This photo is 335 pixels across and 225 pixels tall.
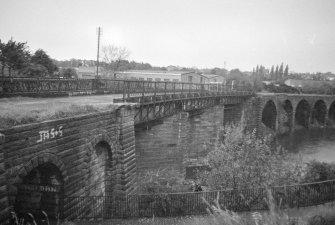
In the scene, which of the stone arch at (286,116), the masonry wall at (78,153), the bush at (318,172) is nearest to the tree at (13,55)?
the masonry wall at (78,153)

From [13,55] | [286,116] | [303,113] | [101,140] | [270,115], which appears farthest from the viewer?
[303,113]

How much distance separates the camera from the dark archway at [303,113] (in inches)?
2505

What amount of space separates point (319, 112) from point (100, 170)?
6721 cm

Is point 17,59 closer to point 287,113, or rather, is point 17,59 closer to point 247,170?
point 247,170

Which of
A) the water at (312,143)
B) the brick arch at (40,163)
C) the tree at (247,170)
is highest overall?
the brick arch at (40,163)

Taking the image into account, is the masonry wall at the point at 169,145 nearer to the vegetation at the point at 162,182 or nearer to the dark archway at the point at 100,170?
the vegetation at the point at 162,182

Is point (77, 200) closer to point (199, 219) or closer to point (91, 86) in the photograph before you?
point (199, 219)

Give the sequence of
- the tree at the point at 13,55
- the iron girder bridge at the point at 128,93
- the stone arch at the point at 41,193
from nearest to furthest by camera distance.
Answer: the stone arch at the point at 41,193, the iron girder bridge at the point at 128,93, the tree at the point at 13,55

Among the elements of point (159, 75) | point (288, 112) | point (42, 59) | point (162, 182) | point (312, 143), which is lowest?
point (312, 143)

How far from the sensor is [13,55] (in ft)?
111

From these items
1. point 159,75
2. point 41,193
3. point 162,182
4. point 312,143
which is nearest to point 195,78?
point 159,75

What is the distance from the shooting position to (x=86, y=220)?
35.3 feet

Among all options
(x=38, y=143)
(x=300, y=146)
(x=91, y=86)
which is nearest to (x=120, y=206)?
(x=38, y=143)

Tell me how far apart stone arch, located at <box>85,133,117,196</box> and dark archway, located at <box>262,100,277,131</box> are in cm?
4422
